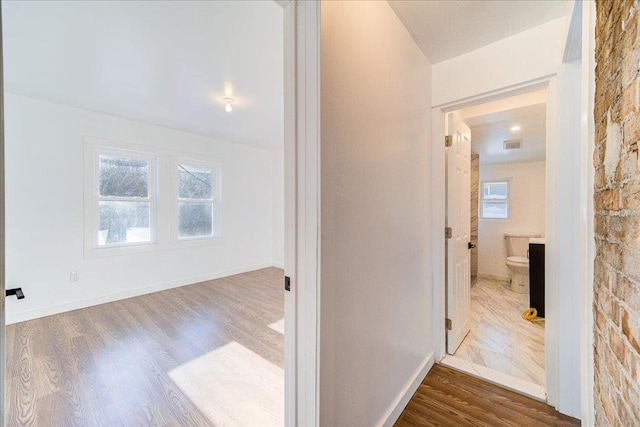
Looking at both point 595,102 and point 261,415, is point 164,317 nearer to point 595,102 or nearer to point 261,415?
point 261,415

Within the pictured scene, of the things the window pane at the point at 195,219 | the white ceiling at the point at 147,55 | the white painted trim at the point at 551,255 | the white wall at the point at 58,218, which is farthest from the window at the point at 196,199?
the white painted trim at the point at 551,255

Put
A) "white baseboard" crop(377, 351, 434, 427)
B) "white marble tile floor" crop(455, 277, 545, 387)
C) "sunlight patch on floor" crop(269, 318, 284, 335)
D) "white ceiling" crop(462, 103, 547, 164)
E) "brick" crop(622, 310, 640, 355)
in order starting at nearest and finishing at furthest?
"brick" crop(622, 310, 640, 355), "white baseboard" crop(377, 351, 434, 427), "white marble tile floor" crop(455, 277, 545, 387), "white ceiling" crop(462, 103, 547, 164), "sunlight patch on floor" crop(269, 318, 284, 335)

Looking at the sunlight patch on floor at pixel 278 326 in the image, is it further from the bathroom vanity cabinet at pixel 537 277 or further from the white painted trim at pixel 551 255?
the bathroom vanity cabinet at pixel 537 277

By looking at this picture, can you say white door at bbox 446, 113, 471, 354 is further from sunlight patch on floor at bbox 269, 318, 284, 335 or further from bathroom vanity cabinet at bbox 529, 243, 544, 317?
sunlight patch on floor at bbox 269, 318, 284, 335

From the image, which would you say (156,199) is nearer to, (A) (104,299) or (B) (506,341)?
(A) (104,299)

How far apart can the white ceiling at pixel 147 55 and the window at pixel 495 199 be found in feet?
13.6

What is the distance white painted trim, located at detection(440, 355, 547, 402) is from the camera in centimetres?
173

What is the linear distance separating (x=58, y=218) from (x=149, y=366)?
2.27 meters

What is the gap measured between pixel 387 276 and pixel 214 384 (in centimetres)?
146

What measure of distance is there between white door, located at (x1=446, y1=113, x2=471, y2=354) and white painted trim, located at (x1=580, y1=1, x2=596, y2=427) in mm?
1119

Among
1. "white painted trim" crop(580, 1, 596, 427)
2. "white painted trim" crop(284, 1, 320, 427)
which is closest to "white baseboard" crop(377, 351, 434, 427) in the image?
"white painted trim" crop(284, 1, 320, 427)

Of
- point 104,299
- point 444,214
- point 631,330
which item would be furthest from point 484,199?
point 104,299

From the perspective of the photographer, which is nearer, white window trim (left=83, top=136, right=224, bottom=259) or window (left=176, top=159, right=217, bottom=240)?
white window trim (left=83, top=136, right=224, bottom=259)

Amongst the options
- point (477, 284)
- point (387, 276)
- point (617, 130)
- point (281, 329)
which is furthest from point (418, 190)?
point (477, 284)
